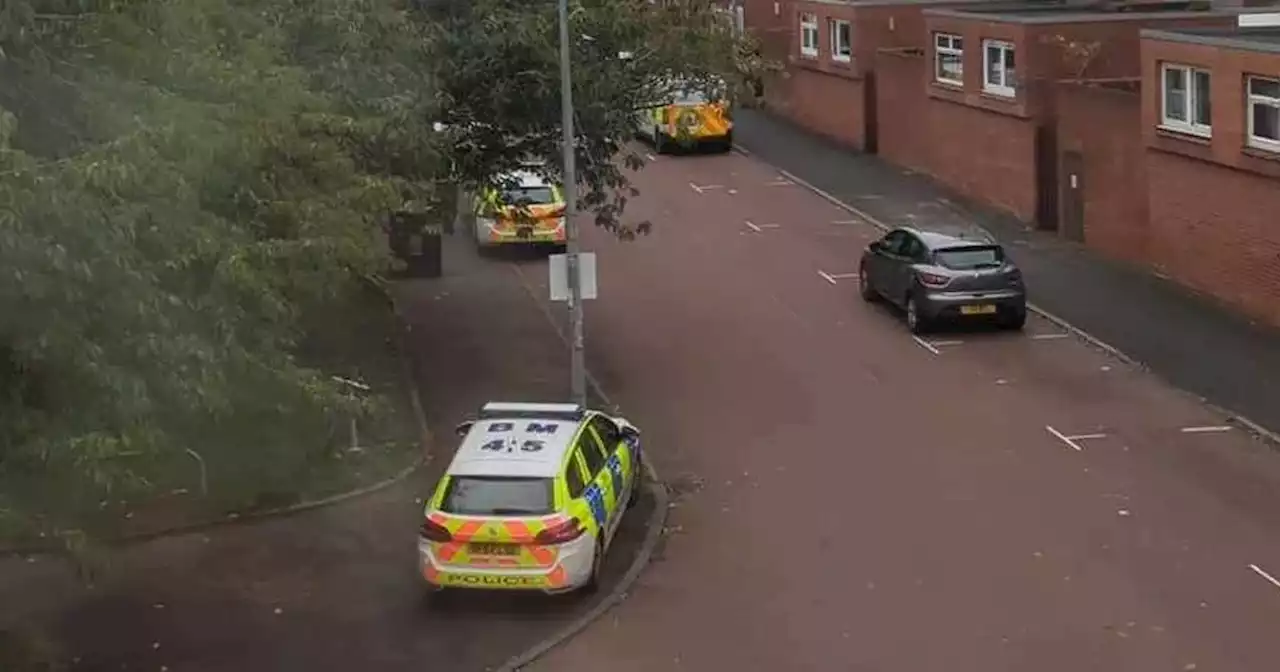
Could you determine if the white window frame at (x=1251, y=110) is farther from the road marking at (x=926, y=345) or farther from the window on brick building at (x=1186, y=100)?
the road marking at (x=926, y=345)

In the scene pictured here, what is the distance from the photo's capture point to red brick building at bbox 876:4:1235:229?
112ft

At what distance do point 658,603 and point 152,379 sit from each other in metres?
6.02

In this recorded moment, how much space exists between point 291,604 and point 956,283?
42.2 feet

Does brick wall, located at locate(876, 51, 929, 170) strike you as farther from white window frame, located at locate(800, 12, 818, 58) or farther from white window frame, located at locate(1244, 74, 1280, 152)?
white window frame, located at locate(1244, 74, 1280, 152)

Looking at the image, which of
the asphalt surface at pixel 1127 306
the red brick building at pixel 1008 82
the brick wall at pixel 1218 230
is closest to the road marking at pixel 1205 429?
the asphalt surface at pixel 1127 306

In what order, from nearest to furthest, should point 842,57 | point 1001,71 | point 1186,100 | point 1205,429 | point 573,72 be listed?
point 1205,429
point 573,72
point 1186,100
point 1001,71
point 842,57

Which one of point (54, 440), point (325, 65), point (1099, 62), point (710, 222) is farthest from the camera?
point (710, 222)

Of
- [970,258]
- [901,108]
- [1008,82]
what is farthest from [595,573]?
[901,108]

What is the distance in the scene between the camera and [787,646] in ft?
48.5

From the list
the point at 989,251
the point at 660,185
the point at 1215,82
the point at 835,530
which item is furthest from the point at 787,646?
the point at 660,185

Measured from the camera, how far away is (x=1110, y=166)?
3194 centimetres

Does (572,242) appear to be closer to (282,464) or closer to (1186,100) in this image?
(282,464)

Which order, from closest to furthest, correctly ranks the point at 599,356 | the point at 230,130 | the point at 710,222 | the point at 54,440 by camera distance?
the point at 54,440
the point at 230,130
the point at 599,356
the point at 710,222

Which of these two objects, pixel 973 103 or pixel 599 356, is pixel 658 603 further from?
pixel 973 103
